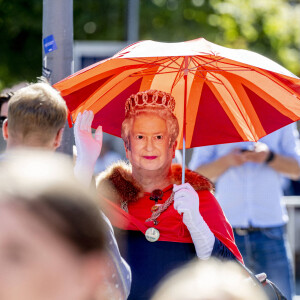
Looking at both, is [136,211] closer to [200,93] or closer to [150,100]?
[150,100]

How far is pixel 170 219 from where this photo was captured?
2.94 m

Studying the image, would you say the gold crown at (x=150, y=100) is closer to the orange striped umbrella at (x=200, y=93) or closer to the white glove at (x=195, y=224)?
the orange striped umbrella at (x=200, y=93)

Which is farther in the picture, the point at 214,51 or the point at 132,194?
the point at 132,194

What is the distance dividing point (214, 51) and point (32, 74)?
1229 cm

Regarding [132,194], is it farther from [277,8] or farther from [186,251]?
[277,8]

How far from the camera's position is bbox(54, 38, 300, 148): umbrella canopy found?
3.26 meters

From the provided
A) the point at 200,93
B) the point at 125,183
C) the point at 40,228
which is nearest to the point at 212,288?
the point at 40,228

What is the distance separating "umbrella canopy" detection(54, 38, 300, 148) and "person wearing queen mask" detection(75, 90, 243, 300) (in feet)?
0.56

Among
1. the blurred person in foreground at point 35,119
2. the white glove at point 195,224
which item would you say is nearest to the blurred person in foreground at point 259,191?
the white glove at point 195,224

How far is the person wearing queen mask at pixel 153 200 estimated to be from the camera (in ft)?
9.07


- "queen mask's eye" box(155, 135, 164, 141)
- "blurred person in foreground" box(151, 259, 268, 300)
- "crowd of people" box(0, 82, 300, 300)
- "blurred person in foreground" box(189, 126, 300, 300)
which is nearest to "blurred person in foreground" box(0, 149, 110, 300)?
"crowd of people" box(0, 82, 300, 300)

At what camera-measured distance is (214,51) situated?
2795mm

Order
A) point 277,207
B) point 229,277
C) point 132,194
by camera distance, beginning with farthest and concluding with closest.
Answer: point 277,207 < point 132,194 < point 229,277

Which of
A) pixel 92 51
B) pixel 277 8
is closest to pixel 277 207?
pixel 92 51
